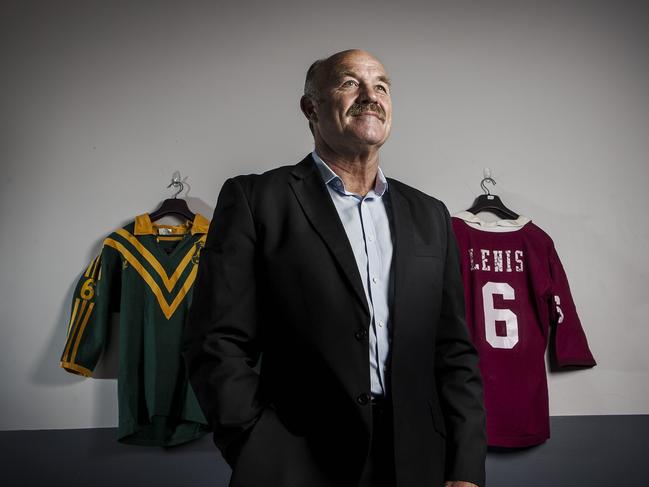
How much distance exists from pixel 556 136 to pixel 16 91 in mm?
2556

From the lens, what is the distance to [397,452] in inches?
41.9

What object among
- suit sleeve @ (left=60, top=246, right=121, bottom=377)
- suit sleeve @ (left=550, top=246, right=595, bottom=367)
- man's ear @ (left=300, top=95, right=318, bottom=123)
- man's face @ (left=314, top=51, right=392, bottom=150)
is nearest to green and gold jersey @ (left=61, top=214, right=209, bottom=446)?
suit sleeve @ (left=60, top=246, right=121, bottom=377)

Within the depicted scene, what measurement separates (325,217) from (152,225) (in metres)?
1.25

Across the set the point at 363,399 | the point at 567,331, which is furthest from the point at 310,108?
the point at 567,331

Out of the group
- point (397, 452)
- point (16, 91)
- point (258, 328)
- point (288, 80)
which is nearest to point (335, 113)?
point (258, 328)

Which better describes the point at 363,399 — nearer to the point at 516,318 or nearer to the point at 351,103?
the point at 351,103

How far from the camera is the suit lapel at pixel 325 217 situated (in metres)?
1.11

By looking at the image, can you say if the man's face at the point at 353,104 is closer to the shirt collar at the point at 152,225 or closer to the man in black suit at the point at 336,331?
the man in black suit at the point at 336,331

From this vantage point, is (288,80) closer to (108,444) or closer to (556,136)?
(556,136)

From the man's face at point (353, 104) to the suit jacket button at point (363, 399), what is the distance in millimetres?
613

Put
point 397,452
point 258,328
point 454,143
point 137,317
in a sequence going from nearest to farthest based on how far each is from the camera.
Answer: point 397,452 < point 258,328 < point 137,317 < point 454,143

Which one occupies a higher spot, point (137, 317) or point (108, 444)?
point (137, 317)

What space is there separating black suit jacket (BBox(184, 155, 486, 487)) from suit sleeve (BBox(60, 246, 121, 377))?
1.09m

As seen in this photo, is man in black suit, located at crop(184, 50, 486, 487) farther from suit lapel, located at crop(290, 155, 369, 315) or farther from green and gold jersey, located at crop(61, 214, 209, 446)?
green and gold jersey, located at crop(61, 214, 209, 446)
